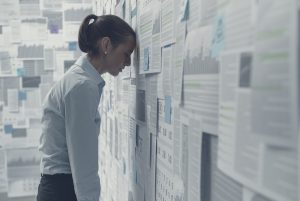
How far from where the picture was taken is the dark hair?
1154mm

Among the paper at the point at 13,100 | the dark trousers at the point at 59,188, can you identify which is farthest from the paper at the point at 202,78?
the paper at the point at 13,100

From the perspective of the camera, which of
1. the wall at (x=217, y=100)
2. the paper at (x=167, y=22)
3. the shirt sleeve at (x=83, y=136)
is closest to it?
the wall at (x=217, y=100)

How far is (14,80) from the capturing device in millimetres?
2404

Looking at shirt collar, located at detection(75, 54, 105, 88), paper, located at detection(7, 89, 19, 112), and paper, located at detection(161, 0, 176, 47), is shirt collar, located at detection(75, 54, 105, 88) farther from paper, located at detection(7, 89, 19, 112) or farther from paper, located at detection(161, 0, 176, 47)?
paper, located at detection(7, 89, 19, 112)

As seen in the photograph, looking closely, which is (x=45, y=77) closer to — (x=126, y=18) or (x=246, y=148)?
(x=126, y=18)

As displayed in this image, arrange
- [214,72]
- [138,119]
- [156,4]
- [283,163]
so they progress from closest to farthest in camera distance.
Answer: [283,163]
[214,72]
[156,4]
[138,119]

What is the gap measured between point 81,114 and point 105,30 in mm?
272

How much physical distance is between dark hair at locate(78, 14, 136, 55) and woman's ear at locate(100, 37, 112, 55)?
0.03ft

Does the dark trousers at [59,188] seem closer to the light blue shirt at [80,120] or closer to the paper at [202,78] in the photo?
the light blue shirt at [80,120]

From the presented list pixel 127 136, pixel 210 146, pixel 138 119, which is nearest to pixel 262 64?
pixel 210 146

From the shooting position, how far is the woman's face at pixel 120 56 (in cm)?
117

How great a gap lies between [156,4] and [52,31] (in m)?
1.66

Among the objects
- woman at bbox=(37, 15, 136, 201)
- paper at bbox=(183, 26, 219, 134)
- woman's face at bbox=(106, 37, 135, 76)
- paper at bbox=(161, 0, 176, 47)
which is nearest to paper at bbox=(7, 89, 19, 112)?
woman at bbox=(37, 15, 136, 201)

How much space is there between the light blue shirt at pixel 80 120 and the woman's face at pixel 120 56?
2.6 inches
